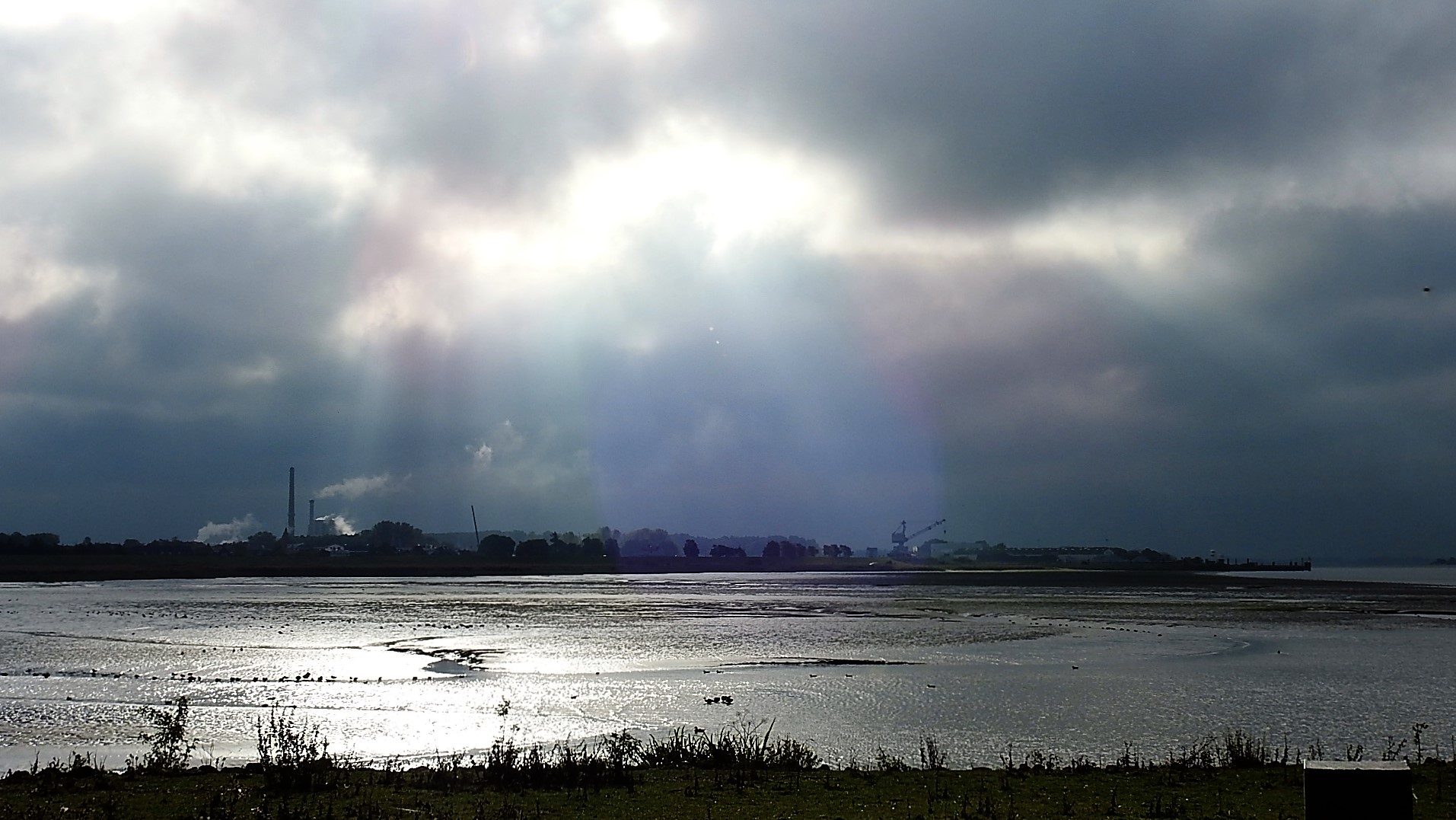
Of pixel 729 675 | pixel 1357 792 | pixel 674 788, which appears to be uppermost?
pixel 1357 792

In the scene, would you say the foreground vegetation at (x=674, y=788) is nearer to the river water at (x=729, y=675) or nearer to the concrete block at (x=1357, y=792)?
the river water at (x=729, y=675)

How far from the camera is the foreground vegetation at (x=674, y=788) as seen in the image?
15578mm

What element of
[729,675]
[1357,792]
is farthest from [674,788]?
[729,675]

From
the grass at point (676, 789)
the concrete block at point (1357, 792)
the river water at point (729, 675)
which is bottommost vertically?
the river water at point (729, 675)

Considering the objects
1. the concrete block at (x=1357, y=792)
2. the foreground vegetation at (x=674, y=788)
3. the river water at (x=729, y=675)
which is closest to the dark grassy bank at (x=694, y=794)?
the foreground vegetation at (x=674, y=788)

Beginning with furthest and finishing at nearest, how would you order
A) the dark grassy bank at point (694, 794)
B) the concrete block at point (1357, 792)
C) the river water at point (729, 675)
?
the river water at point (729, 675) → the dark grassy bank at point (694, 794) → the concrete block at point (1357, 792)

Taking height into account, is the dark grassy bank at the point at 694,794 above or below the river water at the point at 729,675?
above

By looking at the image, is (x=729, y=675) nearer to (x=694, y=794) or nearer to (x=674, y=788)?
(x=674, y=788)

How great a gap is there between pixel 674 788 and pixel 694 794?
0.68m

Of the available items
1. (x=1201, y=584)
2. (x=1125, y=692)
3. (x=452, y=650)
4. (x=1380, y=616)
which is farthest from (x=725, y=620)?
(x=1201, y=584)

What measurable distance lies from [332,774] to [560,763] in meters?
3.70

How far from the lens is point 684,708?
101 ft

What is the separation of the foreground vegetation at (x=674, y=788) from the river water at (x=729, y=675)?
367 cm

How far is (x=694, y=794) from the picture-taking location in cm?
1730
